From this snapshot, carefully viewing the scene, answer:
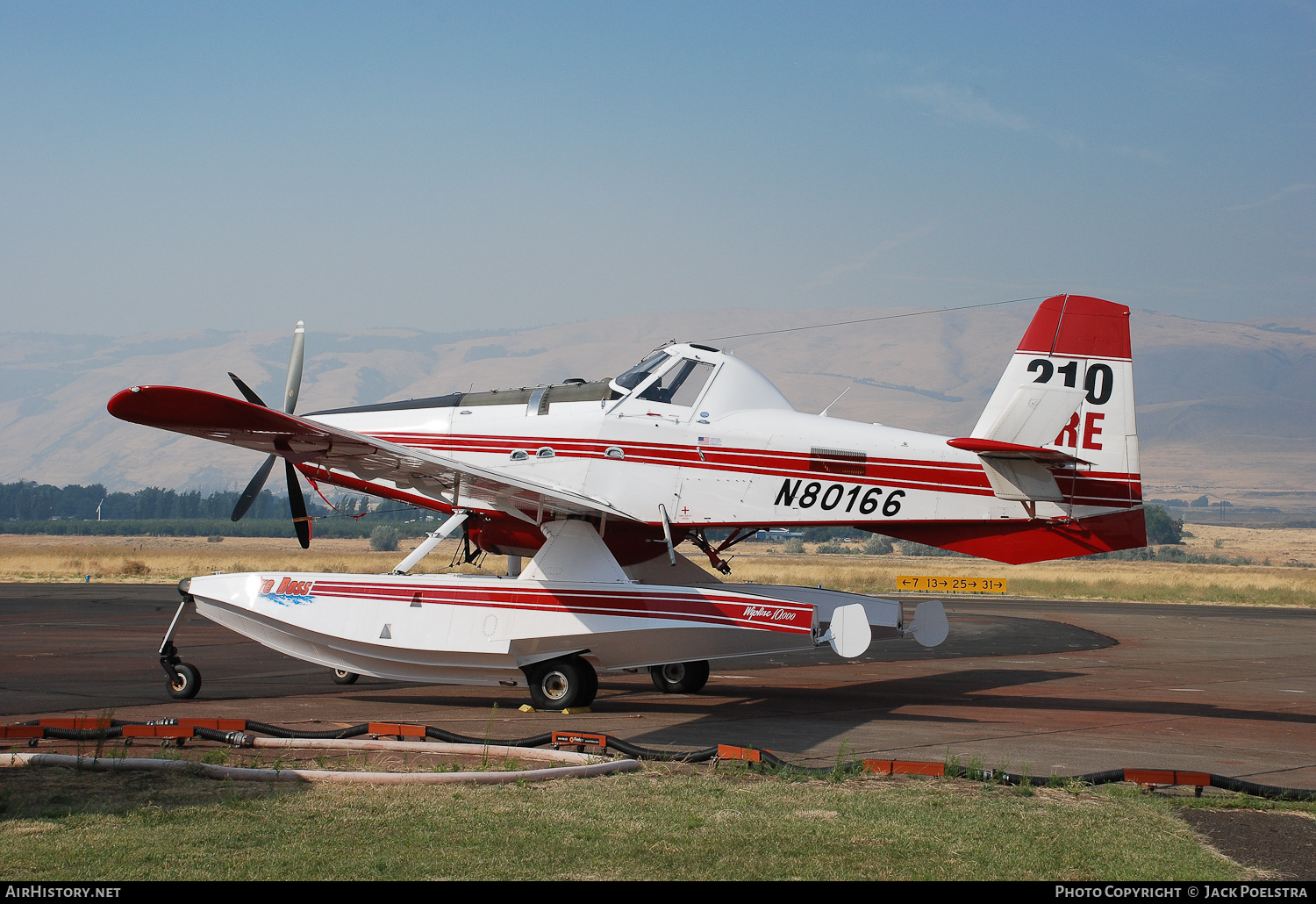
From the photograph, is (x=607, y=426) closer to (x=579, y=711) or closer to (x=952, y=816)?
(x=579, y=711)

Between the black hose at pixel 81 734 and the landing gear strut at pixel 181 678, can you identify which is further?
the landing gear strut at pixel 181 678

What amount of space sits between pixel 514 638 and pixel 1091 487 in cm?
681

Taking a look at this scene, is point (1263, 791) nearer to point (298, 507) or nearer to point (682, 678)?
point (682, 678)

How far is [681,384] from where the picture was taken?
527 inches

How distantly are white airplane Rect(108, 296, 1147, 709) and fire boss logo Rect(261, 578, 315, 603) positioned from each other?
0.03m

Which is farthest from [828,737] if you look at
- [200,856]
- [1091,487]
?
[200,856]

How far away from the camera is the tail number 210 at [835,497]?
41.4ft

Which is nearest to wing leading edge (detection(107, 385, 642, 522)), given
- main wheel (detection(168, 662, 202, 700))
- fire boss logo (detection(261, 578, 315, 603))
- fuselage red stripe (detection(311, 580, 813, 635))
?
fuselage red stripe (detection(311, 580, 813, 635))

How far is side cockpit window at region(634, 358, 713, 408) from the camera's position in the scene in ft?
43.8

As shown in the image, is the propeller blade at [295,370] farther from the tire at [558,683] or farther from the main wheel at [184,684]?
the tire at [558,683]

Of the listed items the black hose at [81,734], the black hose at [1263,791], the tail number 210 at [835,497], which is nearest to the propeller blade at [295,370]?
the black hose at [81,734]

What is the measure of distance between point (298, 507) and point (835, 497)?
723cm

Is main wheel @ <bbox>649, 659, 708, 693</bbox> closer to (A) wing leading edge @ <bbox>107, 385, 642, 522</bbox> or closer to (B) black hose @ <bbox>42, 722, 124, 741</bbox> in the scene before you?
(A) wing leading edge @ <bbox>107, 385, 642, 522</bbox>

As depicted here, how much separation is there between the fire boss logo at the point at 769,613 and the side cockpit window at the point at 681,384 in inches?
112
